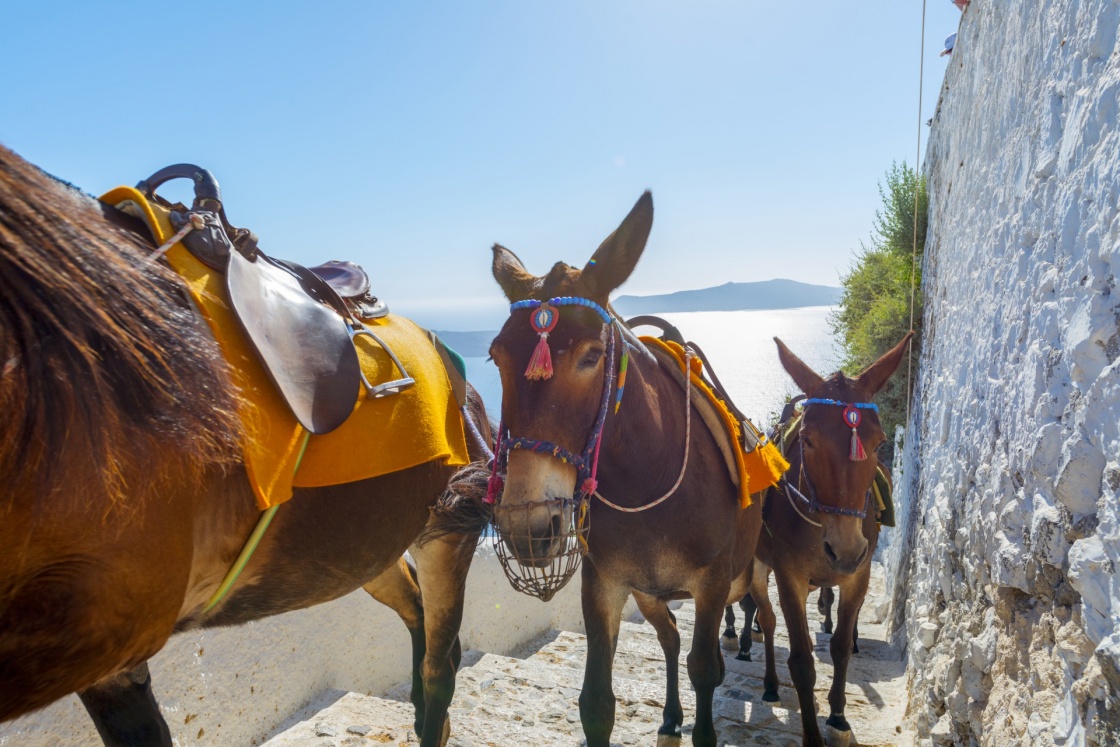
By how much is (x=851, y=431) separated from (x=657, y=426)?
62.7 inches

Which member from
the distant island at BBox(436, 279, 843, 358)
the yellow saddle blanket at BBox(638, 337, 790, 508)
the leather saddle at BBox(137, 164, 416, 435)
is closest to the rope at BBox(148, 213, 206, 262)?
the leather saddle at BBox(137, 164, 416, 435)

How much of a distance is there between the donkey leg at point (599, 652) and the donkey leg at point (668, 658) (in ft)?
1.26

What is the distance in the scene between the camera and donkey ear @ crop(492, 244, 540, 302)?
2834 millimetres

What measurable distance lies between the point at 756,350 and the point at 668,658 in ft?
326

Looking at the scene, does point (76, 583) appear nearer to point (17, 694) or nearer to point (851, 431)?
point (17, 694)

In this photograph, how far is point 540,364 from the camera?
2453 mm

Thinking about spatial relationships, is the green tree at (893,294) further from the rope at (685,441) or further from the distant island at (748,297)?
the distant island at (748,297)

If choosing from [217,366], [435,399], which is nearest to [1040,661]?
[435,399]

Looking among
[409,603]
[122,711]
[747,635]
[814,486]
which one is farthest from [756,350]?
[122,711]

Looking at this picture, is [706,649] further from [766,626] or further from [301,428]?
[301,428]

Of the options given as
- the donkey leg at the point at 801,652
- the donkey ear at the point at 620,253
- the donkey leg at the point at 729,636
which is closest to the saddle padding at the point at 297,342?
the donkey ear at the point at 620,253

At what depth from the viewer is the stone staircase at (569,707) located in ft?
12.5

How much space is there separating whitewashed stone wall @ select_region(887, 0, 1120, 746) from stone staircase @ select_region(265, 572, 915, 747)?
756 millimetres

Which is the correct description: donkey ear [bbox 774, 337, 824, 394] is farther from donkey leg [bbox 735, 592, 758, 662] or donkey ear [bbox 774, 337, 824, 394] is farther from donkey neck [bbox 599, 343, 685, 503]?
donkey leg [bbox 735, 592, 758, 662]
